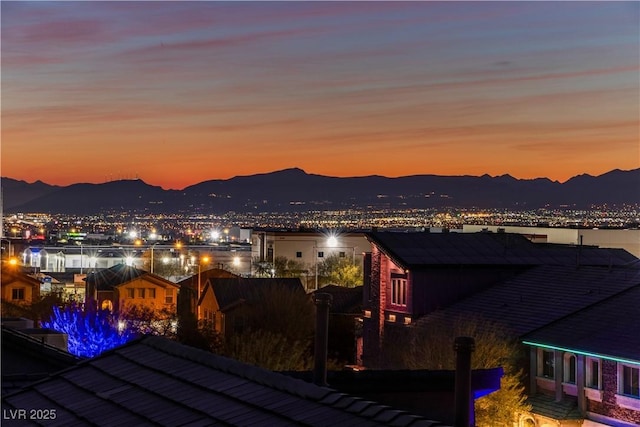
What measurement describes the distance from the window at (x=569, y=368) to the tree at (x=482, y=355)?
3.69 ft

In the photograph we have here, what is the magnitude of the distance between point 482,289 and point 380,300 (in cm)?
367

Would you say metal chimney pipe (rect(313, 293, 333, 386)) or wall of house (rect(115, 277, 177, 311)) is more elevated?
metal chimney pipe (rect(313, 293, 333, 386))

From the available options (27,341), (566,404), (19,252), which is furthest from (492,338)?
(19,252)

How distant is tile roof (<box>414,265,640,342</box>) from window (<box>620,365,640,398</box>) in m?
4.07

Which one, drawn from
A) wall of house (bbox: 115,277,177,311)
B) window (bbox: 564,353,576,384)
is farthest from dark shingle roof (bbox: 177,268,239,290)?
window (bbox: 564,353,576,384)

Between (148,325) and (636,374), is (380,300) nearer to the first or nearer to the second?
(636,374)

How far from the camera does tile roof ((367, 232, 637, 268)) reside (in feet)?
124

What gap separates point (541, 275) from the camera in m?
35.3

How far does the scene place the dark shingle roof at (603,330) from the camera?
25984 mm

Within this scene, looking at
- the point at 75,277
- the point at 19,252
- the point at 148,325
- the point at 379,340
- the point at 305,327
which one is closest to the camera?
the point at 379,340

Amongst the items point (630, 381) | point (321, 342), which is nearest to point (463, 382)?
point (321, 342)

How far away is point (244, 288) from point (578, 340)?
102 ft

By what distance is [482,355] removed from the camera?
27.6 m

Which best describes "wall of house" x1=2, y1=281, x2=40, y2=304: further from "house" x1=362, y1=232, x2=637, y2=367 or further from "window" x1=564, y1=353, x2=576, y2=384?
"window" x1=564, y1=353, x2=576, y2=384
